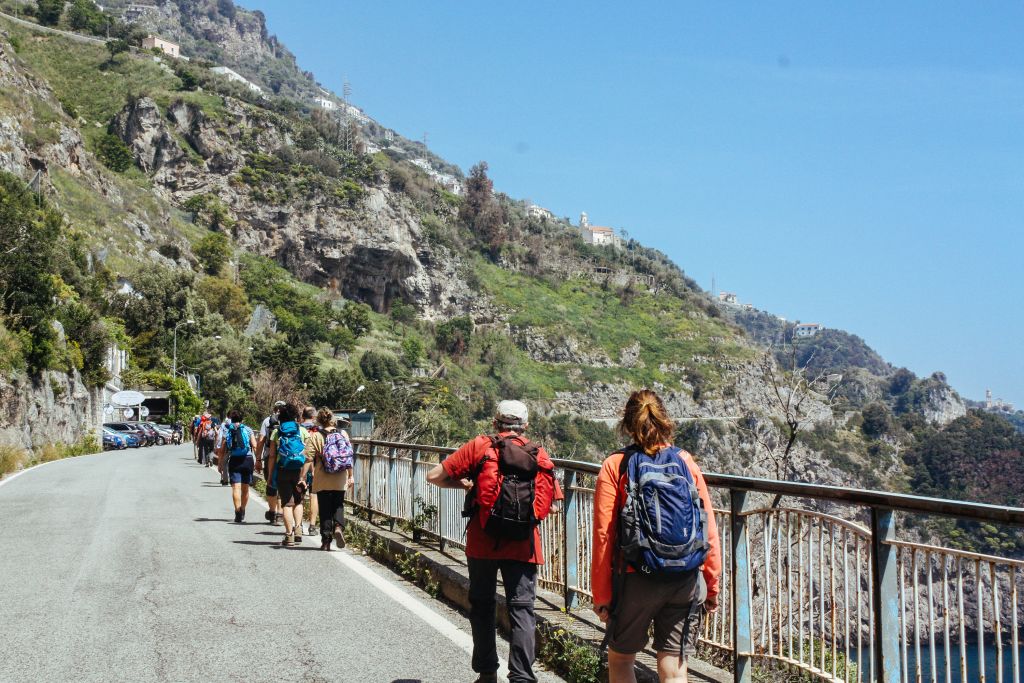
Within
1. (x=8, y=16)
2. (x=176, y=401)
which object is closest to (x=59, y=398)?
(x=176, y=401)

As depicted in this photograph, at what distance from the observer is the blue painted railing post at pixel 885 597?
387 centimetres

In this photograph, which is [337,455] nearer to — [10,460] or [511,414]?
[511,414]

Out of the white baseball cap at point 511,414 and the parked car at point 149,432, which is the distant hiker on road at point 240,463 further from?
the parked car at point 149,432

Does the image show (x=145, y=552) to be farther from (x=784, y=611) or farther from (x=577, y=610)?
→ (x=784, y=611)

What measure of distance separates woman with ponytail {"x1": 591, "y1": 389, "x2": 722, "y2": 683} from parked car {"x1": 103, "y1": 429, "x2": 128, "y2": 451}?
50403 millimetres

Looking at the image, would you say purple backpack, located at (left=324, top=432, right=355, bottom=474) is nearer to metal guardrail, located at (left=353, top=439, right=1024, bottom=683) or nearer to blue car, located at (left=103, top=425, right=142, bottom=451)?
metal guardrail, located at (left=353, top=439, right=1024, bottom=683)

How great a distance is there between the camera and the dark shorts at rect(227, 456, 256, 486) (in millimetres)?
14195

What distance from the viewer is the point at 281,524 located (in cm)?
1455

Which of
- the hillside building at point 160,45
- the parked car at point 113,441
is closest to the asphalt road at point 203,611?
the parked car at point 113,441

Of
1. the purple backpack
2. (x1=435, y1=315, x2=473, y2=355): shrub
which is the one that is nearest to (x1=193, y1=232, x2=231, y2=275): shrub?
(x1=435, y1=315, x2=473, y2=355): shrub

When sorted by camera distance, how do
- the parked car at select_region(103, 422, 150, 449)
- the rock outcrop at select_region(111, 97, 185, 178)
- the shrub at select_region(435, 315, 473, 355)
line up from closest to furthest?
the parked car at select_region(103, 422, 150, 449) < the rock outcrop at select_region(111, 97, 185, 178) < the shrub at select_region(435, 315, 473, 355)

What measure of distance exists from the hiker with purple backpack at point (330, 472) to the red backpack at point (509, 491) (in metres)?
6.20

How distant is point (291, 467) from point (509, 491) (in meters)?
7.19

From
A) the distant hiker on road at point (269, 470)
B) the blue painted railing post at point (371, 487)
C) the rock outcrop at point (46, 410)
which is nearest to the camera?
the distant hiker on road at point (269, 470)
